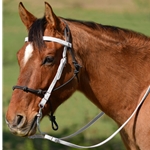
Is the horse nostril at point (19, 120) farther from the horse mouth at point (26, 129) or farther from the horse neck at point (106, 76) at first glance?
the horse neck at point (106, 76)

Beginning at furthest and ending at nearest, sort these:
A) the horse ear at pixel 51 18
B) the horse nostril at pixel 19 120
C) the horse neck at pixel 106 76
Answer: the horse neck at pixel 106 76 → the horse ear at pixel 51 18 → the horse nostril at pixel 19 120

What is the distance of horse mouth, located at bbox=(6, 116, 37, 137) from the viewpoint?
3.15 metres

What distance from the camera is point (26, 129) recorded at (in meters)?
3.20

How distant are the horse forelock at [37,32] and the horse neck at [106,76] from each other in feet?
0.85

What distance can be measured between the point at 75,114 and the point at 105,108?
292cm

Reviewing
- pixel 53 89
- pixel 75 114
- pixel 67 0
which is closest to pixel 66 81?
pixel 53 89

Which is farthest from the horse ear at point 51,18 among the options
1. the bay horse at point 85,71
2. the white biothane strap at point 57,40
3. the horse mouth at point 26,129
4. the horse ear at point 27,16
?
the horse mouth at point 26,129

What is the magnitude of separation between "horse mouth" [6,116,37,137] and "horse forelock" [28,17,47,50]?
0.55m

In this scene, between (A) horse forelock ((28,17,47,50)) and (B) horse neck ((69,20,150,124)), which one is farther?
(B) horse neck ((69,20,150,124))

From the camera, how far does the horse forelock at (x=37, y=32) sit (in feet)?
10.6

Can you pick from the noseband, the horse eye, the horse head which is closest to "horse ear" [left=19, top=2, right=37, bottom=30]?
the horse head

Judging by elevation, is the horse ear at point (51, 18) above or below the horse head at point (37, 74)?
above

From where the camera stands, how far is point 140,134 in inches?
133

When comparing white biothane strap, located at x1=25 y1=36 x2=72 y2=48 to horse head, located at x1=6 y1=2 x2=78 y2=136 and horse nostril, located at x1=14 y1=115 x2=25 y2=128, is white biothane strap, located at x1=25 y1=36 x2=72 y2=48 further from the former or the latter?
horse nostril, located at x1=14 y1=115 x2=25 y2=128
